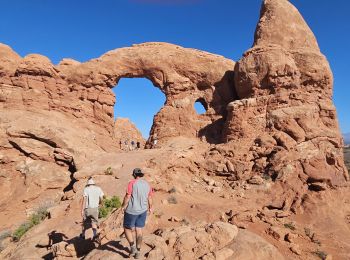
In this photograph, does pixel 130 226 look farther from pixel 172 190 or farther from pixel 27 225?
pixel 27 225

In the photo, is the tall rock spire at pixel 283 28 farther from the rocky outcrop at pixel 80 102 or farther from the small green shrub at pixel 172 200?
the small green shrub at pixel 172 200

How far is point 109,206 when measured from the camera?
507 inches

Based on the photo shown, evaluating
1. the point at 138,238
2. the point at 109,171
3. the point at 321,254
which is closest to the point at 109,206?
the point at 109,171

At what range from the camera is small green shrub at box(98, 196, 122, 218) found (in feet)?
40.5

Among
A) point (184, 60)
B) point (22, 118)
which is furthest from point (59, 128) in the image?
point (184, 60)

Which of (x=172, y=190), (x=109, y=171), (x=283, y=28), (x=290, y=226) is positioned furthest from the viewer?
(x=283, y=28)

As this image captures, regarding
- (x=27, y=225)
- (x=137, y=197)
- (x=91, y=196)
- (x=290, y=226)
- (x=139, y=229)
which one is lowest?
(x=27, y=225)

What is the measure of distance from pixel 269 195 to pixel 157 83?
39.4 feet

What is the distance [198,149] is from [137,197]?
11739 mm

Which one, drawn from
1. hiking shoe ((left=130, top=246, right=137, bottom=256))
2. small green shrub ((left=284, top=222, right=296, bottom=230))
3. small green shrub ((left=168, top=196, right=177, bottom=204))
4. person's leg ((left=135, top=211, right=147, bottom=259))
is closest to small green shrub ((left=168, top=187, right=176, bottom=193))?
small green shrub ((left=168, top=196, right=177, bottom=204))

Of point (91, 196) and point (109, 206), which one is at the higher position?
point (91, 196)

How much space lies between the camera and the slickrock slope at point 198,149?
1095 centimetres

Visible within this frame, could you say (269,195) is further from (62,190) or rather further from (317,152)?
(62,190)

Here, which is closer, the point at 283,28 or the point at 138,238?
the point at 138,238
